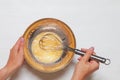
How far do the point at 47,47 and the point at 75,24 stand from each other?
0.44ft

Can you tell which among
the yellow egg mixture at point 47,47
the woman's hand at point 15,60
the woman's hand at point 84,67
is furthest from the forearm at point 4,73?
the woman's hand at point 84,67

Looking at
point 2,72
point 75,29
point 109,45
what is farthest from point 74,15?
point 2,72

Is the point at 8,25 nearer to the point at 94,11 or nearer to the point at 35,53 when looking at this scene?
the point at 35,53

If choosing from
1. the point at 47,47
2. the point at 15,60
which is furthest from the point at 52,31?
the point at 15,60

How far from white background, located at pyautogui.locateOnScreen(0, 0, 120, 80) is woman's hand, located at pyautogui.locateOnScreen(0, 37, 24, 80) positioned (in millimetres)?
46

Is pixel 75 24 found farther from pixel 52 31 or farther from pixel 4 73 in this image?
pixel 4 73

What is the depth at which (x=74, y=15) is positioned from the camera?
0.99m

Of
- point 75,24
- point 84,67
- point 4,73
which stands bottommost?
point 4,73

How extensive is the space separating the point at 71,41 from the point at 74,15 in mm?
105

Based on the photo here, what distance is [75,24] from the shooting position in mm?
986

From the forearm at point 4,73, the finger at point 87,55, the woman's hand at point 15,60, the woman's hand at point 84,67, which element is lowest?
the forearm at point 4,73

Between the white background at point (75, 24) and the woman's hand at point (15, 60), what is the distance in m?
0.05

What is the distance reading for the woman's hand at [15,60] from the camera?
912 mm

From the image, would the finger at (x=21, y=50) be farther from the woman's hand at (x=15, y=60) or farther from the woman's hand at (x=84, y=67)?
the woman's hand at (x=84, y=67)
